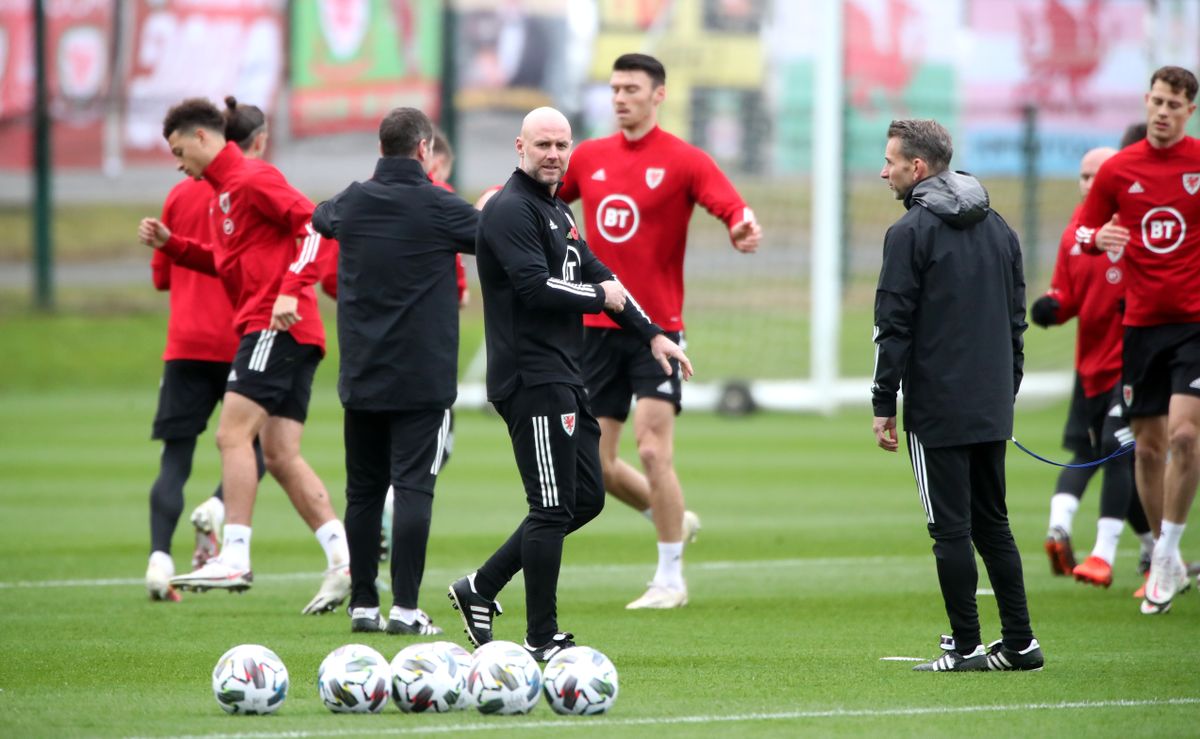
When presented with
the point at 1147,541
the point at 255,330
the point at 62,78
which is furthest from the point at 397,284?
the point at 62,78

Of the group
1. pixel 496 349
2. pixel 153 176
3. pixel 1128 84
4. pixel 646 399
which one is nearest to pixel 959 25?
pixel 1128 84

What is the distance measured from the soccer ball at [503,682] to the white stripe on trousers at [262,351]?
11.3 feet

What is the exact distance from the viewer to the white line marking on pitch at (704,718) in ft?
19.8

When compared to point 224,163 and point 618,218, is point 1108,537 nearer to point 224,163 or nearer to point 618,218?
point 618,218

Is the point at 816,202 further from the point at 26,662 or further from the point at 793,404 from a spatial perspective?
the point at 26,662

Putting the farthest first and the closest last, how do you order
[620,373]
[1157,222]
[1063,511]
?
1. [1063,511]
2. [620,373]
3. [1157,222]

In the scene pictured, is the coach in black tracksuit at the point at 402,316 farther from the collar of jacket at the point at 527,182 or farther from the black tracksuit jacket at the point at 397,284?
the collar of jacket at the point at 527,182

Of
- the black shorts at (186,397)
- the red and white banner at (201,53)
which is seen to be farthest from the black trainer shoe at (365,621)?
the red and white banner at (201,53)

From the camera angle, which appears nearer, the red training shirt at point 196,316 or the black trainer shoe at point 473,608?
the black trainer shoe at point 473,608

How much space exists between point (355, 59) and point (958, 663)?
26.9 metres

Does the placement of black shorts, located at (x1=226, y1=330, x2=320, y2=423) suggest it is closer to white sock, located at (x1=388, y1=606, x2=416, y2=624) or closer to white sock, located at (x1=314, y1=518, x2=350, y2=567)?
white sock, located at (x1=314, y1=518, x2=350, y2=567)

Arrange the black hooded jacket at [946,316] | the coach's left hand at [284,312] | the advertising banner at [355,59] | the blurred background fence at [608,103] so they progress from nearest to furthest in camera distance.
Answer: the black hooded jacket at [946,316] → the coach's left hand at [284,312] → the blurred background fence at [608,103] → the advertising banner at [355,59]

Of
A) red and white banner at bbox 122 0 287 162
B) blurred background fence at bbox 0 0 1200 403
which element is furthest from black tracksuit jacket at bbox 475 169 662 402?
red and white banner at bbox 122 0 287 162

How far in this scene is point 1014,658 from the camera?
7.38 m
